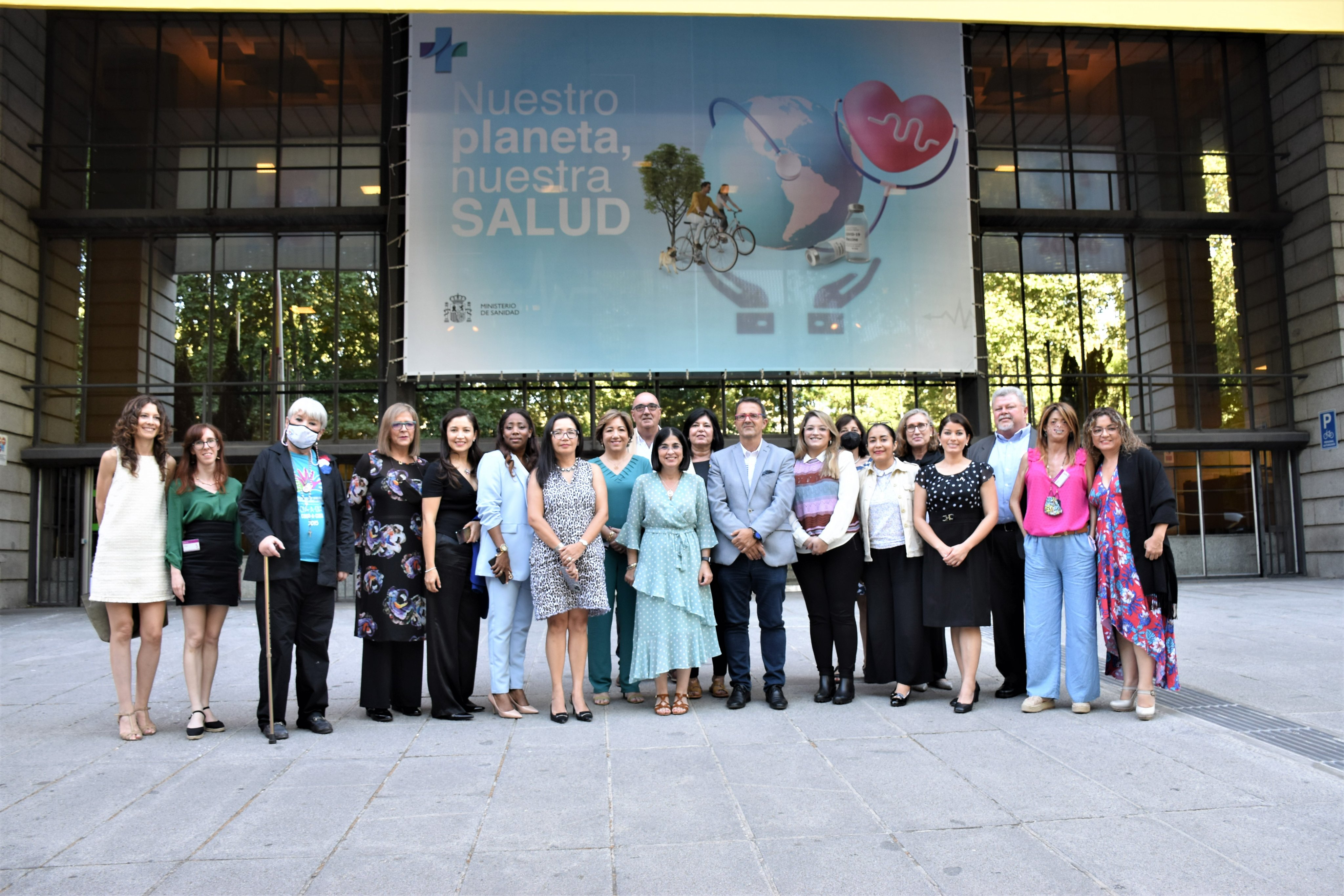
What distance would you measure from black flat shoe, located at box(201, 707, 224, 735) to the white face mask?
5.28 ft

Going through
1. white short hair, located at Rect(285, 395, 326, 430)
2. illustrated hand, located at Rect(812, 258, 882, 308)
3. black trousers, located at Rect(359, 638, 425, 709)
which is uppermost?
illustrated hand, located at Rect(812, 258, 882, 308)

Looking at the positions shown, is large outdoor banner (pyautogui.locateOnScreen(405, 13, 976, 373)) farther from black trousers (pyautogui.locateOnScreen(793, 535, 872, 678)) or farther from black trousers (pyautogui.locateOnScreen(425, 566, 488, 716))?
black trousers (pyautogui.locateOnScreen(425, 566, 488, 716))

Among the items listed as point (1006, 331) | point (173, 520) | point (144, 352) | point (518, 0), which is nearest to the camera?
point (173, 520)

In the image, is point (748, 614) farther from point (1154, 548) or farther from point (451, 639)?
point (1154, 548)

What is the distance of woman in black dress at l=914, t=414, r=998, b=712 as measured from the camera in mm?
5562

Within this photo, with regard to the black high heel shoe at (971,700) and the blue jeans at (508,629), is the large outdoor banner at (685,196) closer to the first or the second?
the blue jeans at (508,629)

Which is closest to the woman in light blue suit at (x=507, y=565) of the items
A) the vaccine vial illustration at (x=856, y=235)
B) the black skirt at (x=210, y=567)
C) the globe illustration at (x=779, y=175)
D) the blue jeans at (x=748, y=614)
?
the blue jeans at (x=748, y=614)

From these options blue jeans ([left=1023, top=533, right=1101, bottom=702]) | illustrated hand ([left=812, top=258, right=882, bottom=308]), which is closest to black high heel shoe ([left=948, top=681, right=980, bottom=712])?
blue jeans ([left=1023, top=533, right=1101, bottom=702])

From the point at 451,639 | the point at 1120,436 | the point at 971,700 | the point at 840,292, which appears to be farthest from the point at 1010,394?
the point at 840,292

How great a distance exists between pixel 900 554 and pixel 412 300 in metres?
9.72

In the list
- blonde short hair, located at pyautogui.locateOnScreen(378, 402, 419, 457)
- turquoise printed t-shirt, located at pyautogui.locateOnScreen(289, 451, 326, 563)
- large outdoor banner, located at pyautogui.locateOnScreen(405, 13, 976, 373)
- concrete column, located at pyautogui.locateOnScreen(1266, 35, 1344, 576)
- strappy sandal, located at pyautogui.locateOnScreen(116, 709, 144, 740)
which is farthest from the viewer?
concrete column, located at pyautogui.locateOnScreen(1266, 35, 1344, 576)

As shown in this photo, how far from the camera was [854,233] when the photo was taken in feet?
45.3

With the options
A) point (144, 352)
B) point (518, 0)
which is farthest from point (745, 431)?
point (144, 352)

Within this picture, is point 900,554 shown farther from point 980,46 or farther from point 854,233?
point 980,46
